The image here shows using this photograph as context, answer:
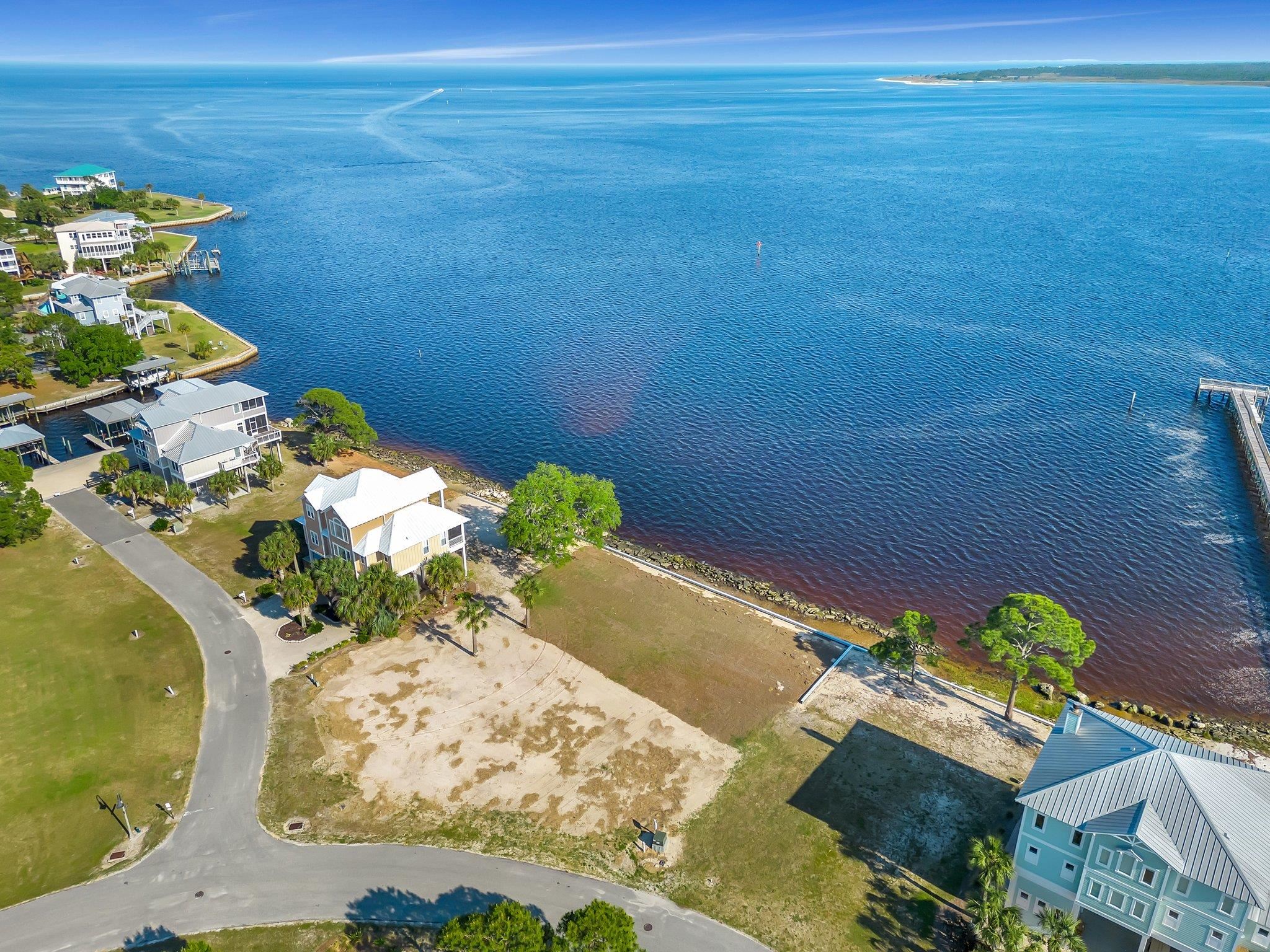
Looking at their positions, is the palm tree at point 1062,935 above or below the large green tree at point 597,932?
above

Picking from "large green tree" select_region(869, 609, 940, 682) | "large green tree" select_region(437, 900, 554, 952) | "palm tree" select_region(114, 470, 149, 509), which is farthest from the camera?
"palm tree" select_region(114, 470, 149, 509)

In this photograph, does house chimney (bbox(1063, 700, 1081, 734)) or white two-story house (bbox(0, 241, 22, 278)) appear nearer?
house chimney (bbox(1063, 700, 1081, 734))

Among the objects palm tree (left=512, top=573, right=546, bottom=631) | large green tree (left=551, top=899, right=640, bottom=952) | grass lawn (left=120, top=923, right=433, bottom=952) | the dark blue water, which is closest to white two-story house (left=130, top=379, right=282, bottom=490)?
the dark blue water

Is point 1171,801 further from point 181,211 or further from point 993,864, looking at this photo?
point 181,211

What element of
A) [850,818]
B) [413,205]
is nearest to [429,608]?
[850,818]

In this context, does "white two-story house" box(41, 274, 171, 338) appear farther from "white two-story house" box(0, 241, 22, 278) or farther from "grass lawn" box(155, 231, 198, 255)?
"grass lawn" box(155, 231, 198, 255)

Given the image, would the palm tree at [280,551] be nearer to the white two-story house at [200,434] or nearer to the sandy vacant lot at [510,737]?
the sandy vacant lot at [510,737]

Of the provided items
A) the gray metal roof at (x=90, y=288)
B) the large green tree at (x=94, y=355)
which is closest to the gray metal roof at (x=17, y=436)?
the large green tree at (x=94, y=355)
